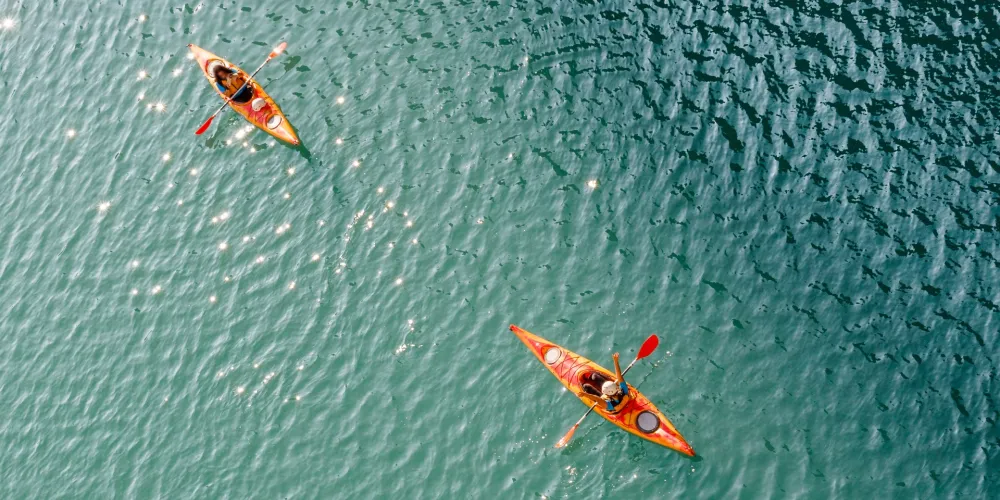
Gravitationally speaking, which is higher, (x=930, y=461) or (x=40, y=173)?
(x=930, y=461)

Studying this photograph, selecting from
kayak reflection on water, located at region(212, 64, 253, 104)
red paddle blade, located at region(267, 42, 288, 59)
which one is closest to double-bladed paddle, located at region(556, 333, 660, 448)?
kayak reflection on water, located at region(212, 64, 253, 104)

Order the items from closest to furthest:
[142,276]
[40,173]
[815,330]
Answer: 1. [815,330]
2. [142,276]
3. [40,173]

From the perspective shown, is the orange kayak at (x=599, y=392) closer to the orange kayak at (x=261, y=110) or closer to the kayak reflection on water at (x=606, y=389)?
the kayak reflection on water at (x=606, y=389)

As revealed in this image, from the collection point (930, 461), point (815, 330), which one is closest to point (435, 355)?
point (815, 330)

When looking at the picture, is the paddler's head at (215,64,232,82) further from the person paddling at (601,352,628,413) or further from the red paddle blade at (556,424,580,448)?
the red paddle blade at (556,424,580,448)

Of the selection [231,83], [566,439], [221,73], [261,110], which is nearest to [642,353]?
[566,439]

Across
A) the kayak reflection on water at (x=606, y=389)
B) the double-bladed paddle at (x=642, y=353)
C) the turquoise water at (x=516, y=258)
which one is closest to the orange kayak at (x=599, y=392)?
the kayak reflection on water at (x=606, y=389)

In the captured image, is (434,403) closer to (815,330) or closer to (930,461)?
(815,330)
